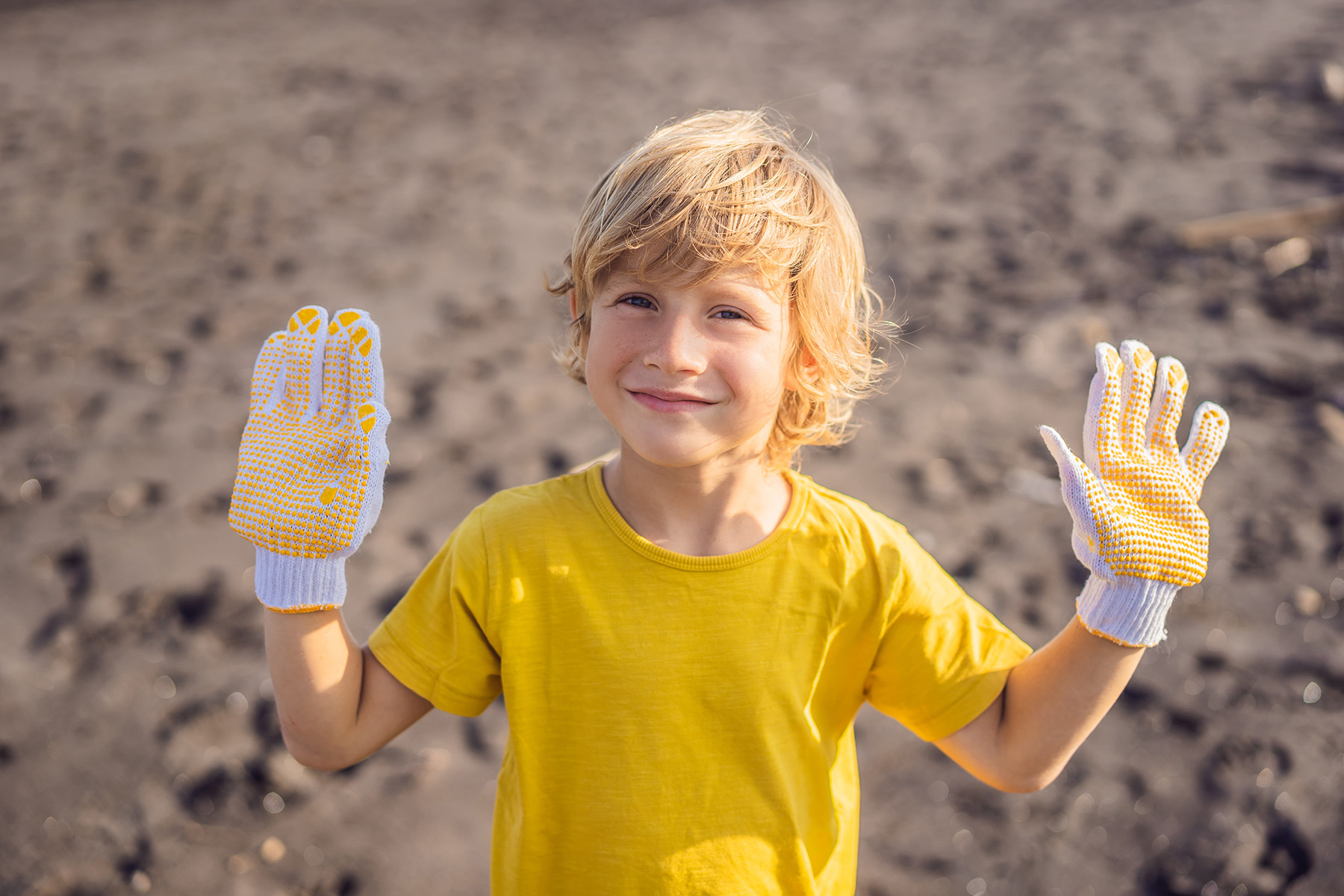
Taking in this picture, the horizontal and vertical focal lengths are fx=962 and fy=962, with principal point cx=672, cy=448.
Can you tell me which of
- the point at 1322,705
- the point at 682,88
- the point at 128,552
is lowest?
the point at 1322,705

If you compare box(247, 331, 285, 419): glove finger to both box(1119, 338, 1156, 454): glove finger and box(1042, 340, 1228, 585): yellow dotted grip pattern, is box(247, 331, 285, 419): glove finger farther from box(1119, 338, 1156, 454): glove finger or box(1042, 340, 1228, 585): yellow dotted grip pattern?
box(1119, 338, 1156, 454): glove finger

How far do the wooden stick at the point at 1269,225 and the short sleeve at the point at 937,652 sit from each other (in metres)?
4.36

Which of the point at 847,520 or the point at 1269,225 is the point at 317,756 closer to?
the point at 847,520

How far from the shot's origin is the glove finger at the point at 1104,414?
1271mm

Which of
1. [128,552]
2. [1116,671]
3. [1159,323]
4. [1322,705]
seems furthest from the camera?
[1159,323]

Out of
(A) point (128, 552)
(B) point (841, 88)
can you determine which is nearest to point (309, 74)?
(B) point (841, 88)

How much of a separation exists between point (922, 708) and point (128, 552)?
9.30 feet

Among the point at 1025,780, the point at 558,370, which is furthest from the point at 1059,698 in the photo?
the point at 558,370

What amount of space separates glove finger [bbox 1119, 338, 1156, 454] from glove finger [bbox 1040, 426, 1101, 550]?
8 centimetres

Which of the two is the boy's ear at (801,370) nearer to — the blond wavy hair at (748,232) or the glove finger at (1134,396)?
the blond wavy hair at (748,232)

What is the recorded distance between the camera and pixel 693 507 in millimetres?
1294

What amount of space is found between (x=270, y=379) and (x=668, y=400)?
1.80 feet

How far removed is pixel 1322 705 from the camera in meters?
2.58

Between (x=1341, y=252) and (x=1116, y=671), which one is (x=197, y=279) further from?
(x=1341, y=252)
